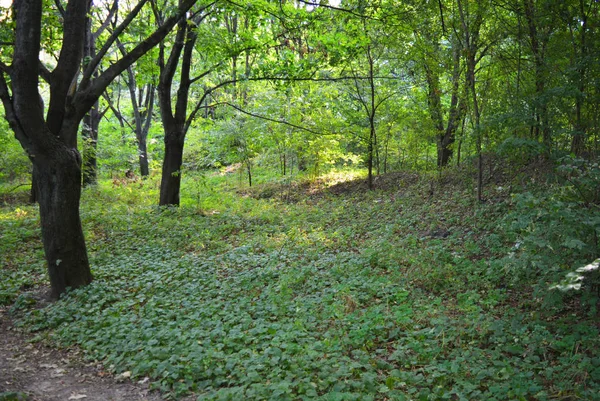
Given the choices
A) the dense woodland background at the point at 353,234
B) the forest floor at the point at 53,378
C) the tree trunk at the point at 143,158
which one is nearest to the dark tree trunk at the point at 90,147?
the dense woodland background at the point at 353,234

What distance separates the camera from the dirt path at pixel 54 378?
3906 mm

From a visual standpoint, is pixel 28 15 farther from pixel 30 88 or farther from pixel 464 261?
pixel 464 261

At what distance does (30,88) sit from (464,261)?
22.6 feet

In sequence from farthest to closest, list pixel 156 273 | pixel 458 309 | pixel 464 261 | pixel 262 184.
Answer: pixel 262 184 < pixel 156 273 < pixel 464 261 < pixel 458 309

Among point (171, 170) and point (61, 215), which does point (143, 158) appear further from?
point (61, 215)

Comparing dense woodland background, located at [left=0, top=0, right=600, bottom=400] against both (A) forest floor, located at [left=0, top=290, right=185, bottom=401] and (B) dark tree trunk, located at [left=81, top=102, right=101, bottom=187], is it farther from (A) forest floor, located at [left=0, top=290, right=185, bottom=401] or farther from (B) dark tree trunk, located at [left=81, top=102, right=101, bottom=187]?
(B) dark tree trunk, located at [left=81, top=102, right=101, bottom=187]

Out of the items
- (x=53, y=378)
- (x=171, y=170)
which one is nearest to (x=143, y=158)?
(x=171, y=170)

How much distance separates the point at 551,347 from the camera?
3.88 m

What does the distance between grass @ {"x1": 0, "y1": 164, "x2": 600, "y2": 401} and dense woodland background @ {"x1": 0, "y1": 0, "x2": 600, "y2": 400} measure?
0.03m

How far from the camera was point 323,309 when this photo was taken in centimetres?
527

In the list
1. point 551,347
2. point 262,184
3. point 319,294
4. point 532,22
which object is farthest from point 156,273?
point 262,184

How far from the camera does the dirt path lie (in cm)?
391

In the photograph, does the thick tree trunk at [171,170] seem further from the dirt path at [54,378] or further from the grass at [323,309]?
the dirt path at [54,378]

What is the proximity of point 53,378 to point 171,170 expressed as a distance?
7.73 m
